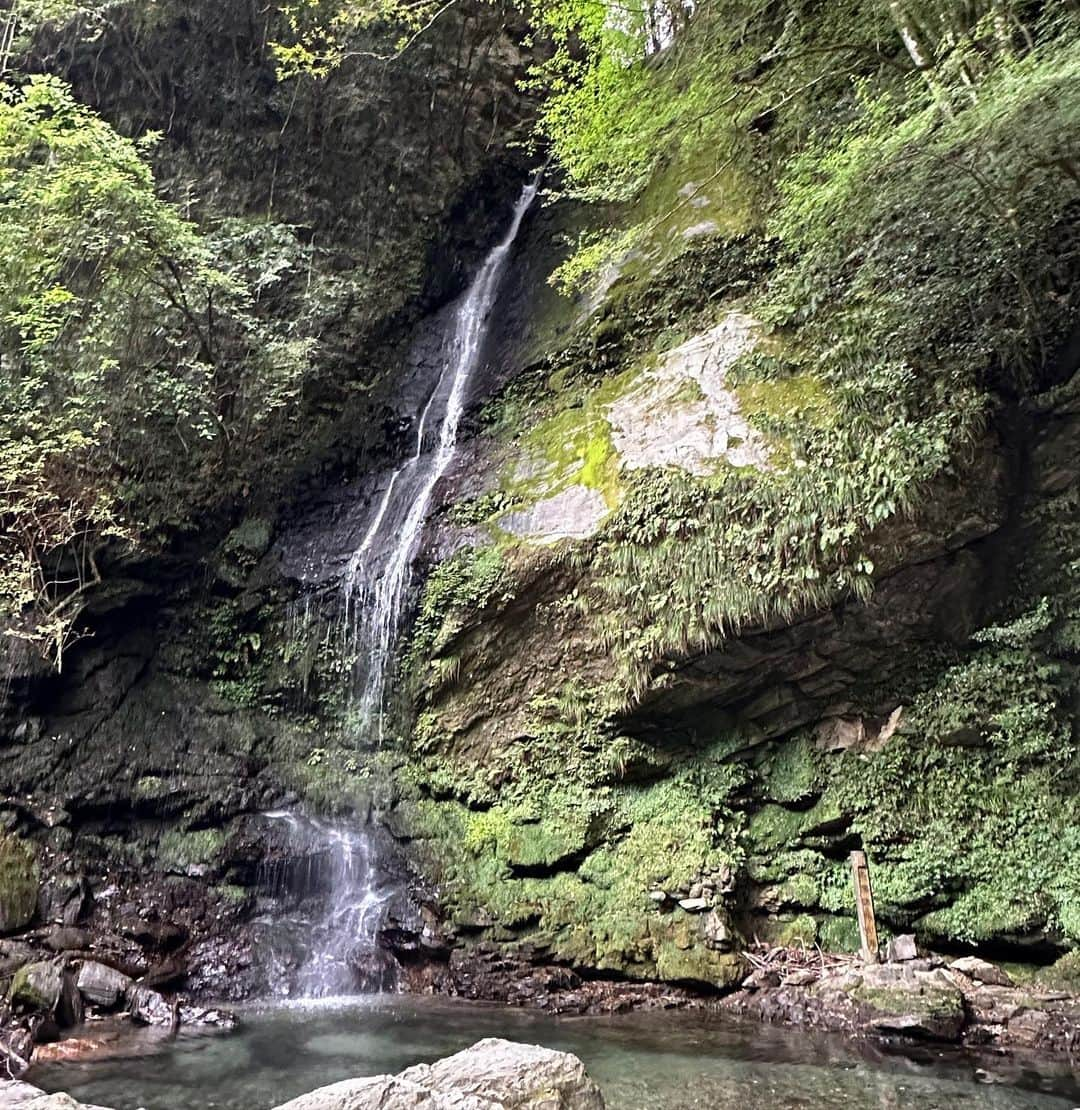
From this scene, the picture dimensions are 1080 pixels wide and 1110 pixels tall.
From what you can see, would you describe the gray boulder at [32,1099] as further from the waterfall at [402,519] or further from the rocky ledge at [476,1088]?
the waterfall at [402,519]

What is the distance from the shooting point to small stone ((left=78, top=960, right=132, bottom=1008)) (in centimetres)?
864

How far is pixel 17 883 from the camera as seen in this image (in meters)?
9.80

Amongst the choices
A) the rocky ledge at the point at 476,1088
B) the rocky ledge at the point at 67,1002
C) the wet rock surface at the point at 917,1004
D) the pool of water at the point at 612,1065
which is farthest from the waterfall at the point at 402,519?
the rocky ledge at the point at 476,1088

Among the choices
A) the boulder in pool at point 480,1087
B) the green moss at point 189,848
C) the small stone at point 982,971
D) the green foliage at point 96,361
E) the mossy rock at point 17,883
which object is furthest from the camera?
the green foliage at point 96,361

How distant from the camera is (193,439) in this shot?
1341cm

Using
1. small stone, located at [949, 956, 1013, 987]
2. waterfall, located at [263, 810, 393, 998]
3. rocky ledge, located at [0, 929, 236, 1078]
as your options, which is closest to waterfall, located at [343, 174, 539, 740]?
waterfall, located at [263, 810, 393, 998]

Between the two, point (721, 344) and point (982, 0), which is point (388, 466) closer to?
point (721, 344)

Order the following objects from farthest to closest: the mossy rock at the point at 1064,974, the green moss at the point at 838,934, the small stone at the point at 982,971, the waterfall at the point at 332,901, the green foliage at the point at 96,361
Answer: the green foliage at the point at 96,361 < the waterfall at the point at 332,901 < the green moss at the point at 838,934 < the small stone at the point at 982,971 < the mossy rock at the point at 1064,974

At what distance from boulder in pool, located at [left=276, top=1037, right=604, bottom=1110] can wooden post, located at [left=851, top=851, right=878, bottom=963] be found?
4835mm

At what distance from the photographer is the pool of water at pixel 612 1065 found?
5.60 metres

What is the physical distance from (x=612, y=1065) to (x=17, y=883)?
7.39 metres

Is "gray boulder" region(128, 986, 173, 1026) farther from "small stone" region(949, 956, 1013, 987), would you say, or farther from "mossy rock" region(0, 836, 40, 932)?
"small stone" region(949, 956, 1013, 987)

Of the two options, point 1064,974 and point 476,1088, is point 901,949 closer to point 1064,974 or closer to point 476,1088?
point 1064,974

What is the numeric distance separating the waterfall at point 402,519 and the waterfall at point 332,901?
1.50m
